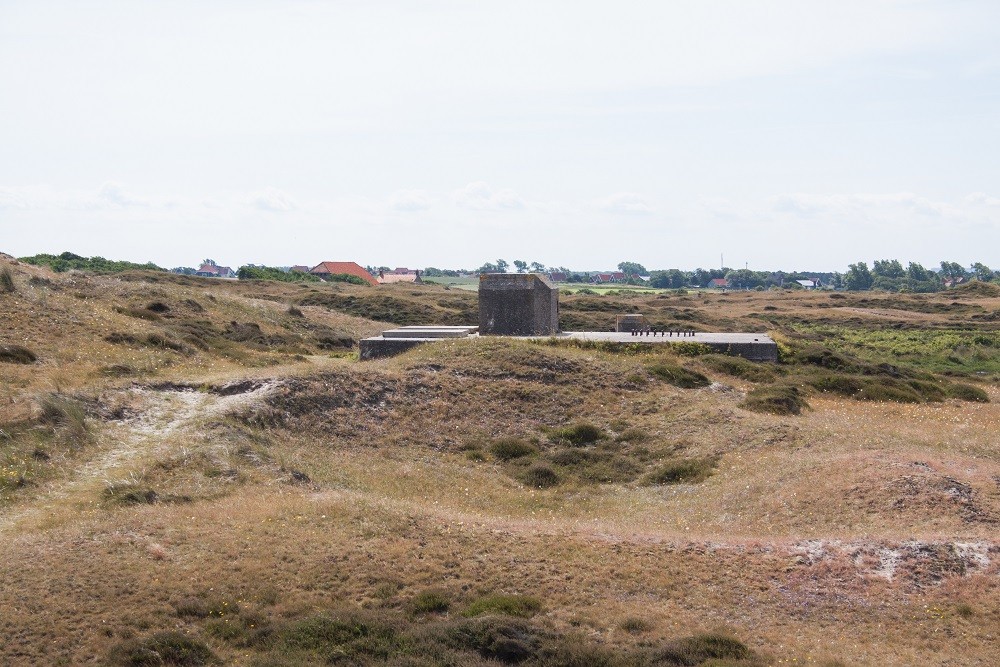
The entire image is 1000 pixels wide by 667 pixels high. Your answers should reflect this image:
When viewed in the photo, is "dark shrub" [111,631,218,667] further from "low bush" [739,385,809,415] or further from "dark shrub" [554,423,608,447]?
"low bush" [739,385,809,415]

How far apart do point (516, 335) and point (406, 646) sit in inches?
953

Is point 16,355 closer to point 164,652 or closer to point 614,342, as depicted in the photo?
point 164,652

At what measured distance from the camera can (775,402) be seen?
29.4m

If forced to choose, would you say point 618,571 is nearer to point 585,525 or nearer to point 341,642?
point 585,525

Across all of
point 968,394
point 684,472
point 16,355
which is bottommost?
point 684,472

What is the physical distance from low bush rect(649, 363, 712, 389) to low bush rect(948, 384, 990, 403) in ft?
34.6

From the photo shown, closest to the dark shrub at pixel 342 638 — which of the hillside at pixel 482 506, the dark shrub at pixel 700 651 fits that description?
the hillside at pixel 482 506

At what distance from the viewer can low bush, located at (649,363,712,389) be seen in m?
31.8

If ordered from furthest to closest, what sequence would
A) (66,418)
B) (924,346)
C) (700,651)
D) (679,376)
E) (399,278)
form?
1. (399,278)
2. (924,346)
3. (679,376)
4. (66,418)
5. (700,651)

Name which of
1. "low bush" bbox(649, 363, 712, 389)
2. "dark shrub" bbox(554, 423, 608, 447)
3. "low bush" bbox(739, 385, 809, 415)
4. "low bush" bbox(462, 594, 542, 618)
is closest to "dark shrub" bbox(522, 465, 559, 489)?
"dark shrub" bbox(554, 423, 608, 447)

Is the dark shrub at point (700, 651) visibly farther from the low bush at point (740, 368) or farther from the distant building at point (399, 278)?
the distant building at point (399, 278)

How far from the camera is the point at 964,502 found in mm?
19188

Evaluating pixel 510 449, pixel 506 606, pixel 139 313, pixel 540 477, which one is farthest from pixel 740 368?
pixel 139 313

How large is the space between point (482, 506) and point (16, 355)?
17.3m
